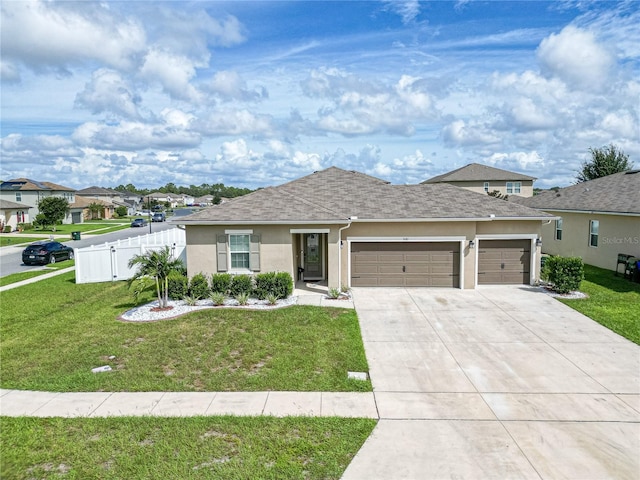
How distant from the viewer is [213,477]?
17.4 feet

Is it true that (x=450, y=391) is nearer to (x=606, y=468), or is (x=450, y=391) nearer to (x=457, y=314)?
(x=606, y=468)

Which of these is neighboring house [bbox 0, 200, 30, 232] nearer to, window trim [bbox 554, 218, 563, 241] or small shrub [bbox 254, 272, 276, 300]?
small shrub [bbox 254, 272, 276, 300]

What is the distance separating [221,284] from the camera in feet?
46.9

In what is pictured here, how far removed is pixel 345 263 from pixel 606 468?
11.5 metres

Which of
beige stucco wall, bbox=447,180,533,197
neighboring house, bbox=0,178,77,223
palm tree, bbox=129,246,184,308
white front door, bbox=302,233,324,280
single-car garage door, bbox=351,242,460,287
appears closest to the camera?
palm tree, bbox=129,246,184,308

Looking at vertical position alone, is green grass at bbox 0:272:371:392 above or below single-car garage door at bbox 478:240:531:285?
below

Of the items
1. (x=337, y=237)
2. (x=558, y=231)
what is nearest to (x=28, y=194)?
(x=337, y=237)

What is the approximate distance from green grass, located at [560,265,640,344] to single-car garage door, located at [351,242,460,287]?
4.14m

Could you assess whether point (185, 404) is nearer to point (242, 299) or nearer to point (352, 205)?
point (242, 299)

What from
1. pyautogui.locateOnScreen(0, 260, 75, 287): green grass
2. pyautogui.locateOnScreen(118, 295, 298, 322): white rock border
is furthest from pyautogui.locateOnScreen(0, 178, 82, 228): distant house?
pyautogui.locateOnScreen(118, 295, 298, 322): white rock border

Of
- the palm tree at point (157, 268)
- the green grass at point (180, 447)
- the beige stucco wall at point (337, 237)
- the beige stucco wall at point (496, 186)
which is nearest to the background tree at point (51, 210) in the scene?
the beige stucco wall at point (337, 237)

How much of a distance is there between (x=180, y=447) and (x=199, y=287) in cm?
861

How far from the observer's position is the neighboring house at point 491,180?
156 ft

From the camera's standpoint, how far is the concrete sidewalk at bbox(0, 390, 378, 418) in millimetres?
6953
